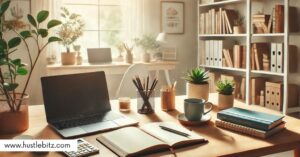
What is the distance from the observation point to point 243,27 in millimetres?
3852

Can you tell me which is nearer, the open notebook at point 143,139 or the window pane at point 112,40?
the open notebook at point 143,139

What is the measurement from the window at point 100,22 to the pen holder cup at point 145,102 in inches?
109

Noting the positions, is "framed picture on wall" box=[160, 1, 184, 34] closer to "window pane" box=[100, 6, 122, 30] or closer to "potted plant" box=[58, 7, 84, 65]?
"window pane" box=[100, 6, 122, 30]

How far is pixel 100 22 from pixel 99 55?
0.58 meters

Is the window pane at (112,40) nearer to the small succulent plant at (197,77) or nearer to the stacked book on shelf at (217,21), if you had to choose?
the stacked book on shelf at (217,21)

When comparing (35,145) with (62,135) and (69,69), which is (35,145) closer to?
(62,135)

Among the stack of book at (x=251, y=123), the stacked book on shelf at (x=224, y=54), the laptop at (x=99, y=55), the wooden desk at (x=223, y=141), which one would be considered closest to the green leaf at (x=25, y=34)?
the wooden desk at (x=223, y=141)

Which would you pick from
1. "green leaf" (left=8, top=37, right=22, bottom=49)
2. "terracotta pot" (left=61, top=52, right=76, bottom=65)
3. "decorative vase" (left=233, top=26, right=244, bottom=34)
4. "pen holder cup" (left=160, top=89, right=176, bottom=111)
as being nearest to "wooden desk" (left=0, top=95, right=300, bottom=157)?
"pen holder cup" (left=160, top=89, right=176, bottom=111)

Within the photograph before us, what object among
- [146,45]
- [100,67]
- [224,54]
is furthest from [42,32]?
[224,54]

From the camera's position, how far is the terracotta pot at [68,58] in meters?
3.71

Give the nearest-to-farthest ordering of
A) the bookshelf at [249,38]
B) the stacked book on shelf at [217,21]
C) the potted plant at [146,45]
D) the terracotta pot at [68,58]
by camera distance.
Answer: the bookshelf at [249,38], the terracotta pot at [68,58], the stacked book on shelf at [217,21], the potted plant at [146,45]

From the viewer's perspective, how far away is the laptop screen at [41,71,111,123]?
1.40 meters

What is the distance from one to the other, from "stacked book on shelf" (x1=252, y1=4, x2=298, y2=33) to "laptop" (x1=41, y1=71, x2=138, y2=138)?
2.25m

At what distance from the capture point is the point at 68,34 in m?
3.76
